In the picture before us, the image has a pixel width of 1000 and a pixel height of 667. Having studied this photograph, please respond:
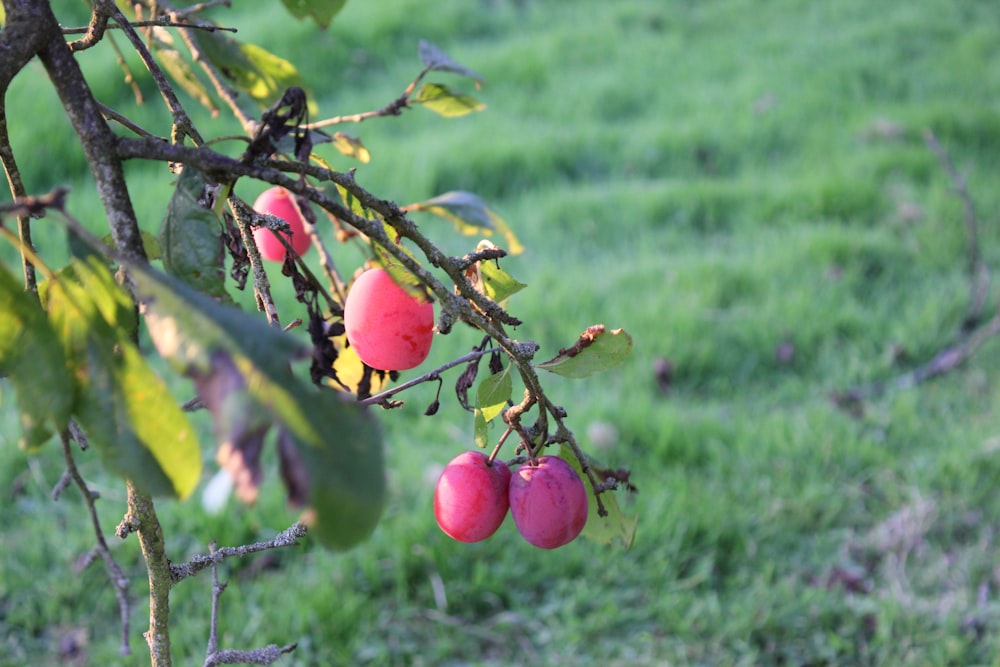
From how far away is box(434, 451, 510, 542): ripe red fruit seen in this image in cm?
75

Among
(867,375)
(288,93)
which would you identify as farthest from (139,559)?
(867,375)

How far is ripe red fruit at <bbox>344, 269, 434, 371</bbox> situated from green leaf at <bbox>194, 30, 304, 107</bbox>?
43cm

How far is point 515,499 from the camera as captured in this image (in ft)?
2.40

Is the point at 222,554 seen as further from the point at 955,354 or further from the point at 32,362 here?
the point at 955,354

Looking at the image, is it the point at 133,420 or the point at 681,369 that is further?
the point at 681,369

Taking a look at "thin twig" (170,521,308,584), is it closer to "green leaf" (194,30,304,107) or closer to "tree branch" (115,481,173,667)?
"tree branch" (115,481,173,667)

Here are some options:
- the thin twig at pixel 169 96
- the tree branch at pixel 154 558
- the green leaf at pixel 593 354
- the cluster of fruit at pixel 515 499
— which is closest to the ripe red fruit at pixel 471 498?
the cluster of fruit at pixel 515 499

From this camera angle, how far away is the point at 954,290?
277 cm

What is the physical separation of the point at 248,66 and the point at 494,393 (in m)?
0.54

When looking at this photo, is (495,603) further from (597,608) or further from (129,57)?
(129,57)

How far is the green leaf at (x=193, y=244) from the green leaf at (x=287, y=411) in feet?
0.32

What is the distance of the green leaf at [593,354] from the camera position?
716 millimetres

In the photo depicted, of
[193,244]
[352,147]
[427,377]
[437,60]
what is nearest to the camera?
[193,244]

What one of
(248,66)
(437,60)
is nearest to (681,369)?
(437,60)
